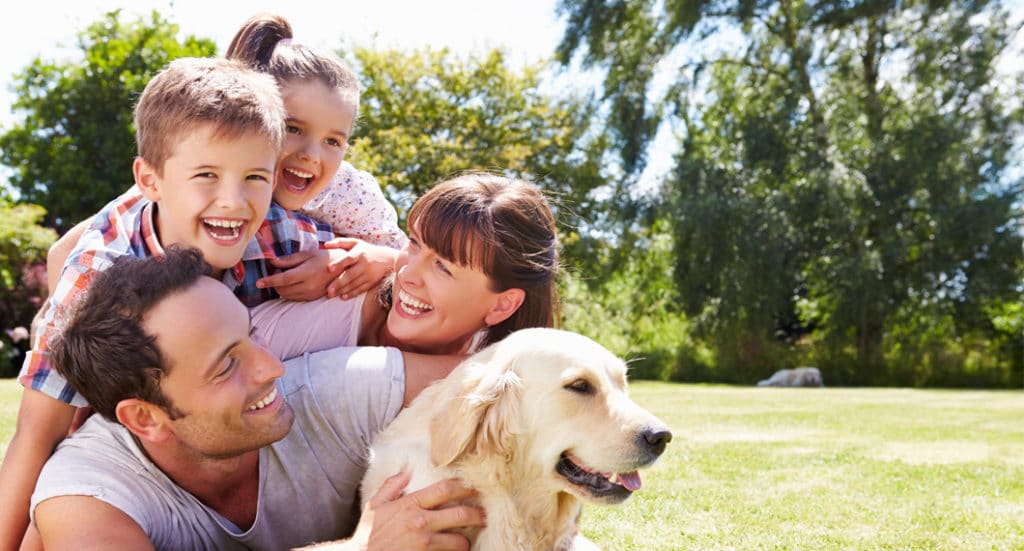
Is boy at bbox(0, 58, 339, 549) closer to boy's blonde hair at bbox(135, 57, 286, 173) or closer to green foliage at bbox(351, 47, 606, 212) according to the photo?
boy's blonde hair at bbox(135, 57, 286, 173)

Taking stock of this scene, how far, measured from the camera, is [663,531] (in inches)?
177

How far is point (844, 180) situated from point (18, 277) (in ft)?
72.9

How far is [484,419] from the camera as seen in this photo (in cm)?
295

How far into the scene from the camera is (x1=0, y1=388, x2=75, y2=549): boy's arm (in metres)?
3.03

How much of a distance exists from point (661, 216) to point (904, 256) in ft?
22.9

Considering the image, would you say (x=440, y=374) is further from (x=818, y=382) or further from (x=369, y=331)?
(x=818, y=382)

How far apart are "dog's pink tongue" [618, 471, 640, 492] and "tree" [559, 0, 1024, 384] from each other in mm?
23371

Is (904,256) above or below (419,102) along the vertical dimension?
below

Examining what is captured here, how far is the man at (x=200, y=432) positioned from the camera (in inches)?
114

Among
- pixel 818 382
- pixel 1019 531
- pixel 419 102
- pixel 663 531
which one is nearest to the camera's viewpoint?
pixel 663 531

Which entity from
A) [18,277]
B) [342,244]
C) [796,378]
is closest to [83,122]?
[18,277]

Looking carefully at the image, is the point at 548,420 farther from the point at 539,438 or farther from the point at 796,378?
the point at 796,378

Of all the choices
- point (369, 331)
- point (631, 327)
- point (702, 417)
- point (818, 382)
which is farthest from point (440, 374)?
point (631, 327)

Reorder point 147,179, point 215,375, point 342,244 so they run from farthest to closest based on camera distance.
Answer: point 342,244 → point 147,179 → point 215,375
